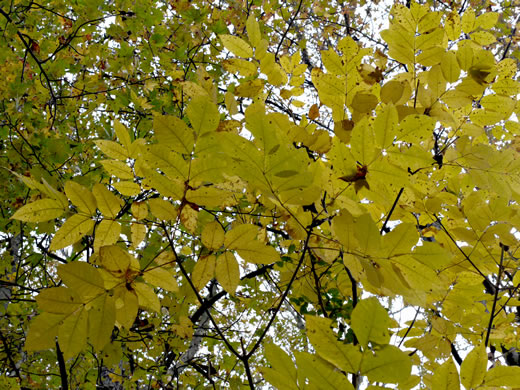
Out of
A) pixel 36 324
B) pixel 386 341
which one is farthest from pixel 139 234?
pixel 386 341

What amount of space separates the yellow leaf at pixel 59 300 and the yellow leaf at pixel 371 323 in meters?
0.54

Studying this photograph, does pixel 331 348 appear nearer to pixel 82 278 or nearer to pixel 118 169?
pixel 82 278

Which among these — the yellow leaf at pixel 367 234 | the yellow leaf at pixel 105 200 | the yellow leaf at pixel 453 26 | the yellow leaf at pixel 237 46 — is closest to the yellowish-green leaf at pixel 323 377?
the yellow leaf at pixel 367 234

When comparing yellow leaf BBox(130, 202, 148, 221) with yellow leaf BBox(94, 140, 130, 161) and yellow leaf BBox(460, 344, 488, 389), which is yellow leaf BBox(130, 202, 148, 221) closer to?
yellow leaf BBox(94, 140, 130, 161)

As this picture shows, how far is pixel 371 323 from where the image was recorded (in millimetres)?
523

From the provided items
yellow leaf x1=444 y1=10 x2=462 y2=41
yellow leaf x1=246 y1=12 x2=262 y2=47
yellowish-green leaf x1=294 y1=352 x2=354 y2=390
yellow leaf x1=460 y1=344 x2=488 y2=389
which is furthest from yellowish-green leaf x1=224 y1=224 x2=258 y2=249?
yellow leaf x1=444 y1=10 x2=462 y2=41

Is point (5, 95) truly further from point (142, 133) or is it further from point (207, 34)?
point (207, 34)

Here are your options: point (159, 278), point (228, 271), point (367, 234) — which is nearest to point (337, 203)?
point (367, 234)

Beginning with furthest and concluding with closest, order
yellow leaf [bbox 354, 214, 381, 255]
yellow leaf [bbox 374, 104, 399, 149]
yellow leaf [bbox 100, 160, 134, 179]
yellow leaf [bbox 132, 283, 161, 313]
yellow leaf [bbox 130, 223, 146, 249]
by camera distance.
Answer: yellow leaf [bbox 130, 223, 146, 249] < yellow leaf [bbox 100, 160, 134, 179] < yellow leaf [bbox 132, 283, 161, 313] < yellow leaf [bbox 374, 104, 399, 149] < yellow leaf [bbox 354, 214, 381, 255]

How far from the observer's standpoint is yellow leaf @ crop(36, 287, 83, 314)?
71cm

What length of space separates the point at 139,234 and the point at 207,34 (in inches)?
99.9

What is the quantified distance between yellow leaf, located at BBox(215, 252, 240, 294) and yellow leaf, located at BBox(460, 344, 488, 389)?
508 millimetres

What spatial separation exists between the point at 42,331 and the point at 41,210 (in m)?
0.26

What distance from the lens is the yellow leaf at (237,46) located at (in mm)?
1110
